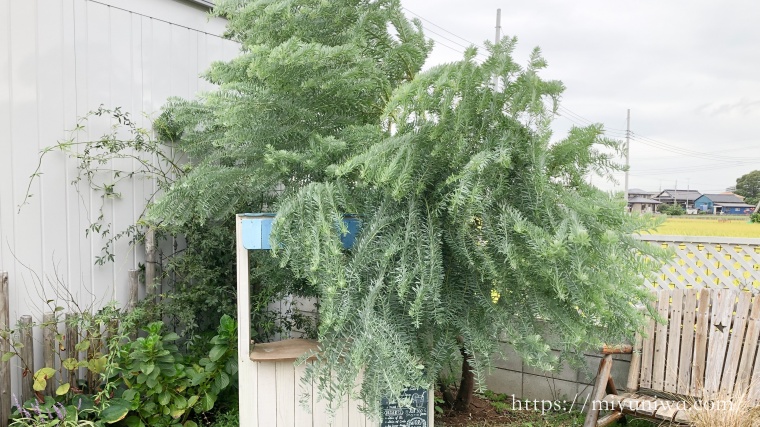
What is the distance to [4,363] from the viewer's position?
2254 millimetres

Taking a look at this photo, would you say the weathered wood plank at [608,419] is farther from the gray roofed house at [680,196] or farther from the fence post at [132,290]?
the gray roofed house at [680,196]

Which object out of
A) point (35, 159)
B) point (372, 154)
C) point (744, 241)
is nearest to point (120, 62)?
point (35, 159)

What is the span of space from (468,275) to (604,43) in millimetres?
3099

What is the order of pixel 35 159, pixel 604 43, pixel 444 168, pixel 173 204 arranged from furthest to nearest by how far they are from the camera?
pixel 604 43, pixel 35 159, pixel 173 204, pixel 444 168

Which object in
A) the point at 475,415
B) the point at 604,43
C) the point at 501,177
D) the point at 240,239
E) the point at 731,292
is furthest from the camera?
the point at 604,43

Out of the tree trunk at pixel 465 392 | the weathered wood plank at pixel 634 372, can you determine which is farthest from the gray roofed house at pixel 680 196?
the tree trunk at pixel 465 392

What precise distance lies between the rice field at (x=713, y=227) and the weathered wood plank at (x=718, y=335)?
1.52m

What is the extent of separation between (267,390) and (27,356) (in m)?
1.22

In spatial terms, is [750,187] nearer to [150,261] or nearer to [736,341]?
[736,341]

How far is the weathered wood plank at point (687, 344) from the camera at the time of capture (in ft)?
8.68

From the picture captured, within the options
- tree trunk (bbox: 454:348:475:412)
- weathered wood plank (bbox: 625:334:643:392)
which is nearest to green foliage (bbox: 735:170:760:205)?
weathered wood plank (bbox: 625:334:643:392)

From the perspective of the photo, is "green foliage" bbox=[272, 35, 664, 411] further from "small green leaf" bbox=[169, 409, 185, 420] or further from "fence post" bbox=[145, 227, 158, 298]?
"fence post" bbox=[145, 227, 158, 298]

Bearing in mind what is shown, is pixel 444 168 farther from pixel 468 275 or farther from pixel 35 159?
pixel 35 159

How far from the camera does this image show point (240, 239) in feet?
6.23
